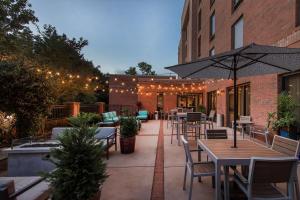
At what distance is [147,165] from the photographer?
4.99 m

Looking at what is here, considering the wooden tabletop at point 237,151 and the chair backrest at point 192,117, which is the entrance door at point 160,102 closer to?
the chair backrest at point 192,117

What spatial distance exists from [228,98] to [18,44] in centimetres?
1228

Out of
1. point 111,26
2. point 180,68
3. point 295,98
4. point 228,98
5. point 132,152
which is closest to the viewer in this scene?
point 180,68

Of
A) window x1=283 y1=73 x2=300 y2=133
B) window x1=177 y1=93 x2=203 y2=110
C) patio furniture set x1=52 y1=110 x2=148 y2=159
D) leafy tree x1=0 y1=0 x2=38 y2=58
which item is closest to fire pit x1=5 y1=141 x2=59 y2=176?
patio furniture set x1=52 y1=110 x2=148 y2=159

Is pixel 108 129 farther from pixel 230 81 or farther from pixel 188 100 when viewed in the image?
pixel 188 100

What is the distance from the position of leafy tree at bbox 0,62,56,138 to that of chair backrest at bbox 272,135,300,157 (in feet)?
18.3

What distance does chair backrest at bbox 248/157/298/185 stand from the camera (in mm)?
2262

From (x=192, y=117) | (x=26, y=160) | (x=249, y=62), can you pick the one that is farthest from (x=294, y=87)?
(x=26, y=160)

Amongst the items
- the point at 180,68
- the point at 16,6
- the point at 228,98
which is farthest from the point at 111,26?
the point at 180,68

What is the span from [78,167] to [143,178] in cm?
206

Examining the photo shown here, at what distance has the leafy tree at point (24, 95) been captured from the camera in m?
5.45

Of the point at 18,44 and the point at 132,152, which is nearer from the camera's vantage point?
the point at 132,152

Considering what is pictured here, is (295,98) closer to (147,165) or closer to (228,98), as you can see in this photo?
(147,165)

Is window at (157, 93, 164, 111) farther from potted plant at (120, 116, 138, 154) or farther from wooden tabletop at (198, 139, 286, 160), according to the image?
wooden tabletop at (198, 139, 286, 160)
